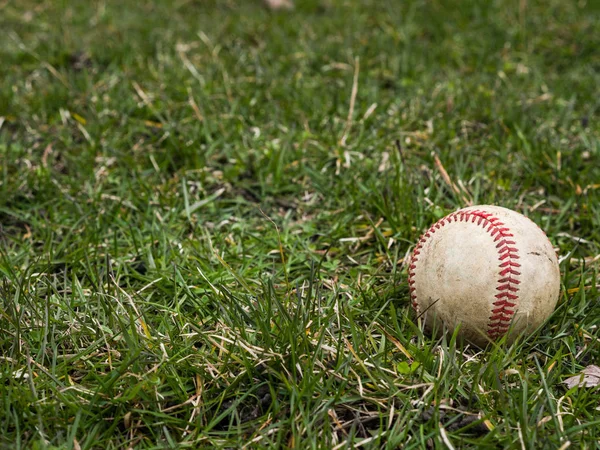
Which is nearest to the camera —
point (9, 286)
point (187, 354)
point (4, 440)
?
point (4, 440)

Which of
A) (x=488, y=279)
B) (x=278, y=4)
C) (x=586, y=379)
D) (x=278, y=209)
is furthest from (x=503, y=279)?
(x=278, y=4)

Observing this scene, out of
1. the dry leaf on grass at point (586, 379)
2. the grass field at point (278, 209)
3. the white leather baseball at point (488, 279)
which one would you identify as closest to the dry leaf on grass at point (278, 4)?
the grass field at point (278, 209)

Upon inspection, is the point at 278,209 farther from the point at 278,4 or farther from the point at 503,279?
the point at 278,4

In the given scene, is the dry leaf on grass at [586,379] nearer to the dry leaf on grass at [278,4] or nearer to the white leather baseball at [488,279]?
the white leather baseball at [488,279]

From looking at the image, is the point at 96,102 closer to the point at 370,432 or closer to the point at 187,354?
the point at 187,354

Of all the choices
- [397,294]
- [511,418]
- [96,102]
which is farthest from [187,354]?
[96,102]

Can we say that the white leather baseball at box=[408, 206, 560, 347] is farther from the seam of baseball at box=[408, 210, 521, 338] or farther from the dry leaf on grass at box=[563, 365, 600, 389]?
the dry leaf on grass at box=[563, 365, 600, 389]

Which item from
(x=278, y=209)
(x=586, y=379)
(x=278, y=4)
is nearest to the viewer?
(x=586, y=379)
